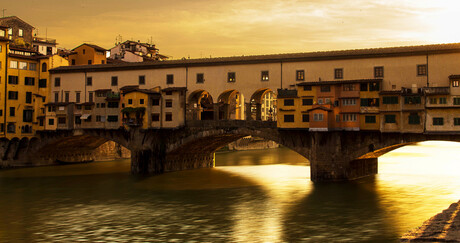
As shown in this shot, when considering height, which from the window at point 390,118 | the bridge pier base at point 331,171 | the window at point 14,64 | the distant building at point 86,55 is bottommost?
the bridge pier base at point 331,171

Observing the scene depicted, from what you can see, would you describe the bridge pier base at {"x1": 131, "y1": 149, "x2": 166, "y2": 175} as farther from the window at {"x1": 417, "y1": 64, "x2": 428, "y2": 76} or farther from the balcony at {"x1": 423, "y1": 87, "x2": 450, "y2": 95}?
the balcony at {"x1": 423, "y1": 87, "x2": 450, "y2": 95}

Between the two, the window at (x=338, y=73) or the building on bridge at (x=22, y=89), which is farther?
the building on bridge at (x=22, y=89)

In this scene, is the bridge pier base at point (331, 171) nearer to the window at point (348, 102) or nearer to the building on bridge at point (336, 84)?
the building on bridge at point (336, 84)

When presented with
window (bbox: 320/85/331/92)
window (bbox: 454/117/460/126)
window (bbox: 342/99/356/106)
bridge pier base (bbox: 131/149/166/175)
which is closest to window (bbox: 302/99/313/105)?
window (bbox: 320/85/331/92)

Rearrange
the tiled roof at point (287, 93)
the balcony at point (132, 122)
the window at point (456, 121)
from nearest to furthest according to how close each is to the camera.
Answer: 1. the window at point (456, 121)
2. the tiled roof at point (287, 93)
3. the balcony at point (132, 122)

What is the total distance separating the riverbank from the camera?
73.0ft

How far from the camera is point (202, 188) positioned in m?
45.9

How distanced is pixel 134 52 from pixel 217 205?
199 feet

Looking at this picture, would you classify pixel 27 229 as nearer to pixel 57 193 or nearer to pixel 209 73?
pixel 57 193

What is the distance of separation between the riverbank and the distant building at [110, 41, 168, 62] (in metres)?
69.3

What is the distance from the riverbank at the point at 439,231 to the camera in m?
22.2

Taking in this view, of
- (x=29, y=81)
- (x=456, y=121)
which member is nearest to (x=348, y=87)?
(x=456, y=121)

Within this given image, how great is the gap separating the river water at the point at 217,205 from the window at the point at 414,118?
232 inches

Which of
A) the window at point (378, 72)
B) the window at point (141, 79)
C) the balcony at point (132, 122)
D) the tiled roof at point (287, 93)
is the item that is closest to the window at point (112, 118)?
the balcony at point (132, 122)
